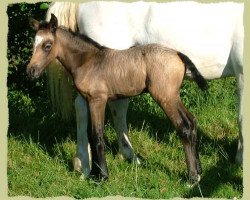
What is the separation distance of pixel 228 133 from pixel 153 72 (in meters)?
1.63

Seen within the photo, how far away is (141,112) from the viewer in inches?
286

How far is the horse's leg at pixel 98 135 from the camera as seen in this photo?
538cm

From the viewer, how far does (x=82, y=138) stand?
6.02 metres

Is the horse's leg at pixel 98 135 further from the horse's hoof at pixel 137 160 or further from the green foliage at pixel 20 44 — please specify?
the green foliage at pixel 20 44

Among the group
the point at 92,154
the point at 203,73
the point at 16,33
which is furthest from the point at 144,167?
the point at 16,33

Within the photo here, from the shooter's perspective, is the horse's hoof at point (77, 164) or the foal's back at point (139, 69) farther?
the horse's hoof at point (77, 164)

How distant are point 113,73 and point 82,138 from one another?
2.95 feet

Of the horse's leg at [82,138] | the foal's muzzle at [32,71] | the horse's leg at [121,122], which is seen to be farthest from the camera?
the horse's leg at [121,122]

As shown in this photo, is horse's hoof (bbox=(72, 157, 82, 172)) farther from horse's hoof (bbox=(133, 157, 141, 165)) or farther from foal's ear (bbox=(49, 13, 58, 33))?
foal's ear (bbox=(49, 13, 58, 33))

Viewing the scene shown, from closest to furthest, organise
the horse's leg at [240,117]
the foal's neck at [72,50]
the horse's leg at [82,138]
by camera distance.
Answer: the foal's neck at [72,50] → the horse's leg at [240,117] → the horse's leg at [82,138]

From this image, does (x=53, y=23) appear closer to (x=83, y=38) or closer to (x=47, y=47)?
(x=47, y=47)

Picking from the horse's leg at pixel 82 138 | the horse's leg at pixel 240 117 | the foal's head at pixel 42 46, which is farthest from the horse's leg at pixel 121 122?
the foal's head at pixel 42 46

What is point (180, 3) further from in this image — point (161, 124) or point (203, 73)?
point (161, 124)

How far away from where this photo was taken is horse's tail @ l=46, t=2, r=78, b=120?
5.99 m
